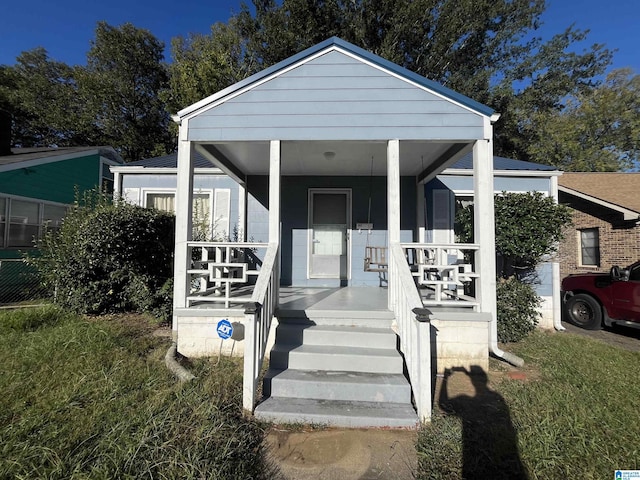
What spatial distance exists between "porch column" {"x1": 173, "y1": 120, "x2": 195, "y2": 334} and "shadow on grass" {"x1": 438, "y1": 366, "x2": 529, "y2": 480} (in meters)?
3.34

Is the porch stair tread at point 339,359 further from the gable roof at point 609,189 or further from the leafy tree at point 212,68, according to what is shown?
the leafy tree at point 212,68

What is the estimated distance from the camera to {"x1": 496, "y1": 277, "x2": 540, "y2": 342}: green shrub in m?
4.85

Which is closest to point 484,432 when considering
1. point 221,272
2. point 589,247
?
point 221,272

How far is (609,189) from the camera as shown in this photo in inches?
384

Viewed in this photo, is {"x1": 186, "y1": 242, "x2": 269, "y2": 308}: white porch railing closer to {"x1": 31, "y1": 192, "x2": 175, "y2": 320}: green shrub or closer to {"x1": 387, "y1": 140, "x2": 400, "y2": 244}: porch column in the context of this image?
{"x1": 31, "y1": 192, "x2": 175, "y2": 320}: green shrub

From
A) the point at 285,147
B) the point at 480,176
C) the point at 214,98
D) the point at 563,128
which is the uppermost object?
the point at 563,128

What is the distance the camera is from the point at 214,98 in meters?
4.18

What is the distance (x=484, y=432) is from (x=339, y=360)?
1363 mm

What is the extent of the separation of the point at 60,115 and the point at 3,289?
14374mm

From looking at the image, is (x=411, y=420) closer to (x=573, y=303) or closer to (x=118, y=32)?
(x=573, y=303)

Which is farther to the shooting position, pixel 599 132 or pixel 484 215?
pixel 599 132

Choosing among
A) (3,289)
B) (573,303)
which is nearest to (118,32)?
(3,289)

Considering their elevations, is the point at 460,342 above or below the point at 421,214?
below

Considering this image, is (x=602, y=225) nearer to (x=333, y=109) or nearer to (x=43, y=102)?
(x=333, y=109)
